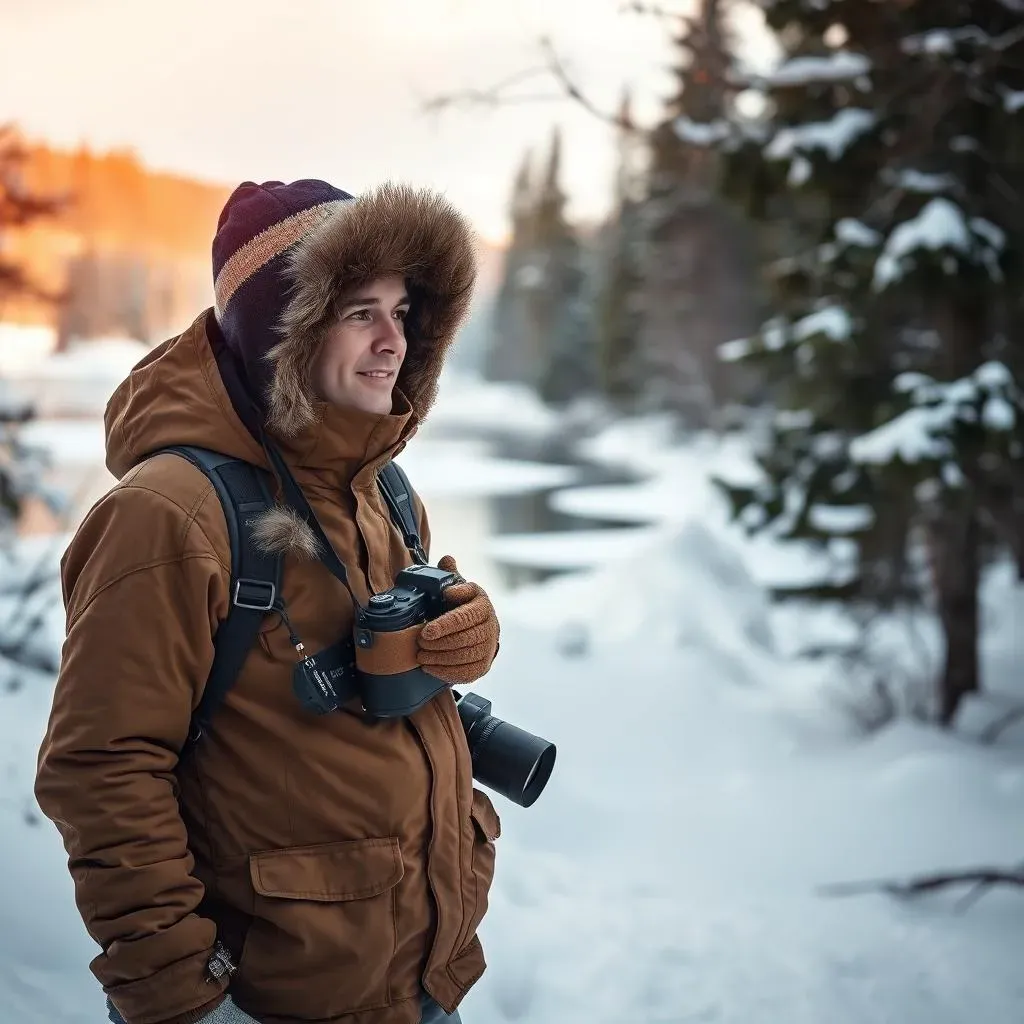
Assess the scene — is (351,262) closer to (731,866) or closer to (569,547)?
(731,866)

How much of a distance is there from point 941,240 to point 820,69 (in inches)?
44.1

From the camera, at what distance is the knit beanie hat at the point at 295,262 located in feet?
5.52

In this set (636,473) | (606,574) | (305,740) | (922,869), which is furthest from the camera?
(636,473)

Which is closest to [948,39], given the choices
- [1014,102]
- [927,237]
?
[1014,102]

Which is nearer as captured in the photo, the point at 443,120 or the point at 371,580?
the point at 371,580

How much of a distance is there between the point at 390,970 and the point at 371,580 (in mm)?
688

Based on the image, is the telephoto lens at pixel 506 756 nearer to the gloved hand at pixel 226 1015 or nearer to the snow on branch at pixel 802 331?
the gloved hand at pixel 226 1015

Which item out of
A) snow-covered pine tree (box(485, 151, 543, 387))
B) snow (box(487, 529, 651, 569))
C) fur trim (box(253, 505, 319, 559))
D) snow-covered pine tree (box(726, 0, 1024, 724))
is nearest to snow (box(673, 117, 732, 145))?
snow-covered pine tree (box(726, 0, 1024, 724))

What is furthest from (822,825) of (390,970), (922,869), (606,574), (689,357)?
(689,357)

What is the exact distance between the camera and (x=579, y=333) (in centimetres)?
3962

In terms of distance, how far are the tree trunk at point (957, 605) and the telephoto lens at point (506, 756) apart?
471cm

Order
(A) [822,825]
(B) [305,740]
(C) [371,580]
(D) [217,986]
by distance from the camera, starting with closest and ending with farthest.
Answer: (D) [217,986] < (B) [305,740] < (C) [371,580] < (A) [822,825]

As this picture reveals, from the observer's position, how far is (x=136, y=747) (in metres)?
1.48

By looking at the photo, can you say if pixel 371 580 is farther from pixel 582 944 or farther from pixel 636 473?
pixel 636 473
